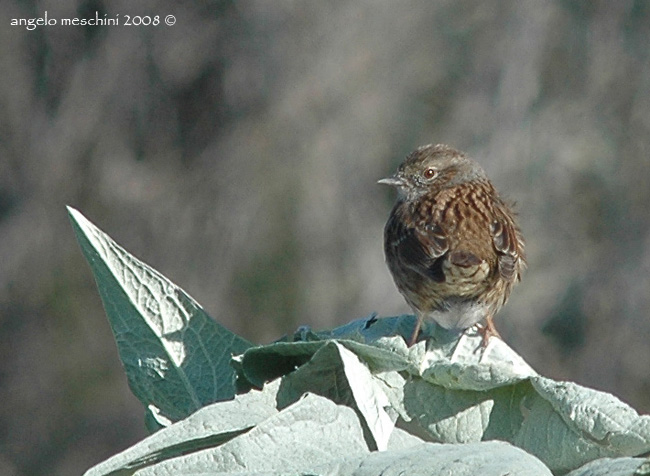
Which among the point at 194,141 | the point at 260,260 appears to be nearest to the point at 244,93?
the point at 194,141

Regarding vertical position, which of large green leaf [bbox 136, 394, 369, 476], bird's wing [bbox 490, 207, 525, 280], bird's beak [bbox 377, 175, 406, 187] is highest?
bird's beak [bbox 377, 175, 406, 187]

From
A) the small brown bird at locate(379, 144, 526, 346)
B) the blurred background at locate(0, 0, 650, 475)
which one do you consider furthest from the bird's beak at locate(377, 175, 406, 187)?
the blurred background at locate(0, 0, 650, 475)

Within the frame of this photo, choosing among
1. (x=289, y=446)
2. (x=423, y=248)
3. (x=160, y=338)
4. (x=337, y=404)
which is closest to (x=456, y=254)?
(x=423, y=248)

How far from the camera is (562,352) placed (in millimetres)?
9234

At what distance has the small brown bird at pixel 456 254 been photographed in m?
3.74

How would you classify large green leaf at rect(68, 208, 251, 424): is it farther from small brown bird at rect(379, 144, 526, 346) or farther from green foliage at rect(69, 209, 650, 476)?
small brown bird at rect(379, 144, 526, 346)

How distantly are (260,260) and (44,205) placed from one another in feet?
5.72

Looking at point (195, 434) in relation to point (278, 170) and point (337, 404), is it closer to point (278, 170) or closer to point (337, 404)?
point (337, 404)

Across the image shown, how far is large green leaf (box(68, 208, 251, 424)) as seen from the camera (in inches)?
85.0

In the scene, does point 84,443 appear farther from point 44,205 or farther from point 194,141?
point 194,141

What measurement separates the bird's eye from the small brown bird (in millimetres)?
252

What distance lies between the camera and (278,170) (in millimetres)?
9438

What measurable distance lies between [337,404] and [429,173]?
8.61 feet

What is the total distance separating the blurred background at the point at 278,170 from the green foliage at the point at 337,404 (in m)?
6.79
